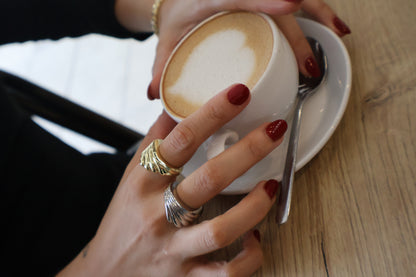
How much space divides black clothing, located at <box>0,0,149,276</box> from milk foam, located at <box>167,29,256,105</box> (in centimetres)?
36

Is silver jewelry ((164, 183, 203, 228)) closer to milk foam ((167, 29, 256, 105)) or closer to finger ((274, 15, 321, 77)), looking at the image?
milk foam ((167, 29, 256, 105))

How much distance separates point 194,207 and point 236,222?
0.06m

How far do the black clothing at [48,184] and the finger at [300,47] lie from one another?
436mm

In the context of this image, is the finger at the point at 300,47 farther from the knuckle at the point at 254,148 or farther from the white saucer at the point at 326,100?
the knuckle at the point at 254,148

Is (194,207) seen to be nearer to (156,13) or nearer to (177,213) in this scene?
(177,213)

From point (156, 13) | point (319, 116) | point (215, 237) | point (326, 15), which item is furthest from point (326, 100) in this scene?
point (156, 13)

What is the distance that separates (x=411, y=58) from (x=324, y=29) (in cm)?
12

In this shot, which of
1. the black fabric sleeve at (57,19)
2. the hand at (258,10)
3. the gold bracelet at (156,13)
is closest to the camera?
the hand at (258,10)

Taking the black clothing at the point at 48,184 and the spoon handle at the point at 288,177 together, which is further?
the black clothing at the point at 48,184

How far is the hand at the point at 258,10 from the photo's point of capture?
1.47ft

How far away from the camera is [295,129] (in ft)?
1.45

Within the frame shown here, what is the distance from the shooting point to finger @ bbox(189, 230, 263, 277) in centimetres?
40

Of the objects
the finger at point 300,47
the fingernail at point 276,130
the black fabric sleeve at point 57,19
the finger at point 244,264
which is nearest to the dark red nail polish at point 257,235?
the finger at point 244,264

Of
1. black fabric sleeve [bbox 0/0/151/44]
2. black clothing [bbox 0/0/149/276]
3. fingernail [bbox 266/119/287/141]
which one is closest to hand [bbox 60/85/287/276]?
fingernail [bbox 266/119/287/141]
